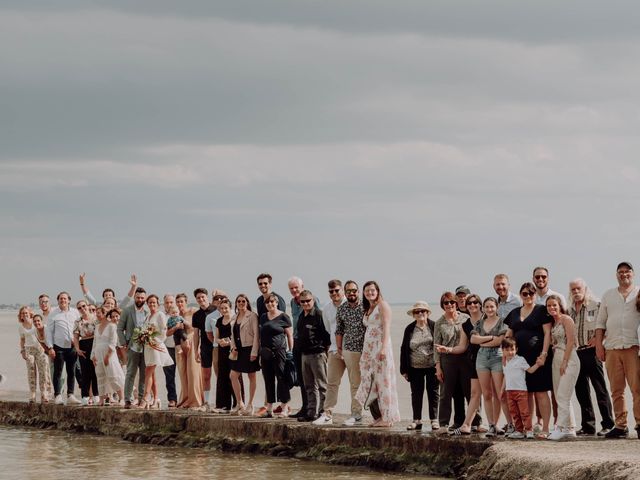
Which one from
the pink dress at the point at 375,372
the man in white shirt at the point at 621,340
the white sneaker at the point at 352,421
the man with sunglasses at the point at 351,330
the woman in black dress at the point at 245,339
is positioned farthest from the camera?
the woman in black dress at the point at 245,339

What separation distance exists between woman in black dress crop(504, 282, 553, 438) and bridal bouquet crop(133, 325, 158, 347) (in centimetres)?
635

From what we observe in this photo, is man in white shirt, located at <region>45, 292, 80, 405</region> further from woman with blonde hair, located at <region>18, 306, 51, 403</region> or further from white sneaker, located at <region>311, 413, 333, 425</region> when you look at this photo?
white sneaker, located at <region>311, 413, 333, 425</region>

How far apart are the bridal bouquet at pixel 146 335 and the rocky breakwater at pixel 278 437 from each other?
1125 millimetres

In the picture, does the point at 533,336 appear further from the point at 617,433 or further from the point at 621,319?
the point at 617,433

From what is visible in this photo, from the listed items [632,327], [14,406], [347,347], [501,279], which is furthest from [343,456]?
[14,406]

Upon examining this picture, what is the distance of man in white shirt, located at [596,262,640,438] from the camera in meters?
12.2

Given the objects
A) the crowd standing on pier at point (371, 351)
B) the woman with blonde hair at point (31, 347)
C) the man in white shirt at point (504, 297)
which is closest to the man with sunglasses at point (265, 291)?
the crowd standing on pier at point (371, 351)

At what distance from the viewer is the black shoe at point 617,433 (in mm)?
12297

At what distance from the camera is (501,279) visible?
1299 cm

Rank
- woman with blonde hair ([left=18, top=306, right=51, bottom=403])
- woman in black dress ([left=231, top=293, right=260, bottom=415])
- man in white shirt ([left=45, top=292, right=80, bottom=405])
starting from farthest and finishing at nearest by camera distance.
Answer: woman with blonde hair ([left=18, top=306, right=51, bottom=403]) → man in white shirt ([left=45, top=292, right=80, bottom=405]) → woman in black dress ([left=231, top=293, right=260, bottom=415])

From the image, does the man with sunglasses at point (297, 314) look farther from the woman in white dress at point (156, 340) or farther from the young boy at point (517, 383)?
the young boy at point (517, 383)

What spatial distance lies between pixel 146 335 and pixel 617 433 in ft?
24.3

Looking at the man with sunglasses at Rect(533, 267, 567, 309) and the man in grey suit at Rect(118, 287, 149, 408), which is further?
A: the man in grey suit at Rect(118, 287, 149, 408)

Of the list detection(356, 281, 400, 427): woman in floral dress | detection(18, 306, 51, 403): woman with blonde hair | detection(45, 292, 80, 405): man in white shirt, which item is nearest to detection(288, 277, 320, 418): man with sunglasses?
detection(356, 281, 400, 427): woman in floral dress
